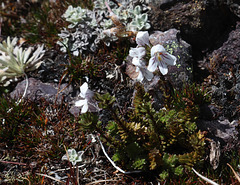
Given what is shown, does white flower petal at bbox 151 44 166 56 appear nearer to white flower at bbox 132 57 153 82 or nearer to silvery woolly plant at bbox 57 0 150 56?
white flower at bbox 132 57 153 82

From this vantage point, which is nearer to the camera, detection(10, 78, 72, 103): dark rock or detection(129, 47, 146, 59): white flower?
detection(129, 47, 146, 59): white flower

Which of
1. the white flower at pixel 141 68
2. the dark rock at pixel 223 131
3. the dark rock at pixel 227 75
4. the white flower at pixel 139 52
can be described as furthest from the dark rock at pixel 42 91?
the dark rock at pixel 227 75

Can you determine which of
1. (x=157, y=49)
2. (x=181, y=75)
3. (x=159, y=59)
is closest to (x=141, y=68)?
(x=159, y=59)

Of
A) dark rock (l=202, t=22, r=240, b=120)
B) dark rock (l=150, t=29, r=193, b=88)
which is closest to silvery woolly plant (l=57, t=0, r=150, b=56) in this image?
dark rock (l=150, t=29, r=193, b=88)

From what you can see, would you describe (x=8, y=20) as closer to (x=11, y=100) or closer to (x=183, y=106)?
(x=11, y=100)

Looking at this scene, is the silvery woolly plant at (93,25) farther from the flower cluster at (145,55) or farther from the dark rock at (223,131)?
the dark rock at (223,131)

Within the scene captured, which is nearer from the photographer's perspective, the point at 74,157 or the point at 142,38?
the point at 142,38

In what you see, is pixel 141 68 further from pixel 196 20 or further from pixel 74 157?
pixel 196 20
